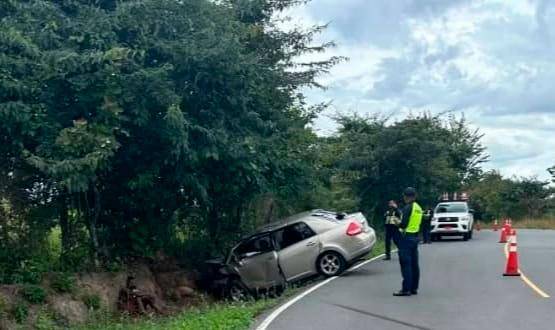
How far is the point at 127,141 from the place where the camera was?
17.4 metres

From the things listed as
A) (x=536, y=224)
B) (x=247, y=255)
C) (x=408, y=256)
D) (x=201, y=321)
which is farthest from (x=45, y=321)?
(x=536, y=224)

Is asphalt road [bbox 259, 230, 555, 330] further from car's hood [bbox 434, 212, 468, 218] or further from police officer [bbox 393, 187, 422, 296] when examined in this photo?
car's hood [bbox 434, 212, 468, 218]

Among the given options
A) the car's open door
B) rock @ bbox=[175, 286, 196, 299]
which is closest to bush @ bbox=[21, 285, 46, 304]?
rock @ bbox=[175, 286, 196, 299]

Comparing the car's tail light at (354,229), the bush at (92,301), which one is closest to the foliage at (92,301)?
the bush at (92,301)

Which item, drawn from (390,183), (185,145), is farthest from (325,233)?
(390,183)

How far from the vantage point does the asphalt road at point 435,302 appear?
11.4 metres

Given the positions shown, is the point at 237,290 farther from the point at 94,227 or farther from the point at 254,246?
the point at 94,227

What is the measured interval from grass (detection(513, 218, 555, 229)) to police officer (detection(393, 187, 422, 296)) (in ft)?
142

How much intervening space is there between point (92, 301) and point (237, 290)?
4099mm

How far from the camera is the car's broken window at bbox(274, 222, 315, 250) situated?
18.9 metres

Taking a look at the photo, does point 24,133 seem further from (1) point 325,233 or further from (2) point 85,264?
(1) point 325,233

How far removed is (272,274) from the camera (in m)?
18.7

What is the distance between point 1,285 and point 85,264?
2873 millimetres

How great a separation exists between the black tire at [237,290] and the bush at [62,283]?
4.32 meters
